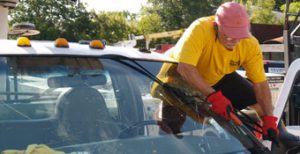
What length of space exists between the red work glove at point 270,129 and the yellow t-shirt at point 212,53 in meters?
0.48

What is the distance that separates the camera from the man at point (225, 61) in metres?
2.89

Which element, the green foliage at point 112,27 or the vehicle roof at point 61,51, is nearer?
the vehicle roof at point 61,51

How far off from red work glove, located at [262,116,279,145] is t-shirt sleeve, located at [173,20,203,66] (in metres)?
0.52

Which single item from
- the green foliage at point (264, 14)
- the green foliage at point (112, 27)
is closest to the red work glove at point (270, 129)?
the green foliage at point (264, 14)

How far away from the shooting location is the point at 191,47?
10.0 ft

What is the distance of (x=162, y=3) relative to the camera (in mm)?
38812

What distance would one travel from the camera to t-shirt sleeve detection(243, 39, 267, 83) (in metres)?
3.37

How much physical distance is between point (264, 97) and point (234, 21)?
0.58 meters

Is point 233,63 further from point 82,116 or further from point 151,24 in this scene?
point 151,24

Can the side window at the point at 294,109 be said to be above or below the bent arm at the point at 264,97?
below

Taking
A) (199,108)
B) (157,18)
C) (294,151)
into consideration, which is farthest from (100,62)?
(157,18)

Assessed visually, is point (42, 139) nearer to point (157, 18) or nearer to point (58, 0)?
point (58, 0)

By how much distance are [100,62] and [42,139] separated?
1.67 ft

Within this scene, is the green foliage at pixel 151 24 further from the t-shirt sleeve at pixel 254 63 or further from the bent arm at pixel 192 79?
the bent arm at pixel 192 79
